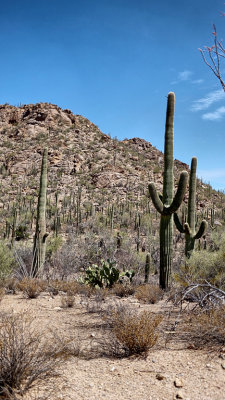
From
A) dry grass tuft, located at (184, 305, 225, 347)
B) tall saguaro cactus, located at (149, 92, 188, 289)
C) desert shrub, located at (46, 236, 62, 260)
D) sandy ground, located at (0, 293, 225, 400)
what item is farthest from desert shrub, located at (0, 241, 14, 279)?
dry grass tuft, located at (184, 305, 225, 347)

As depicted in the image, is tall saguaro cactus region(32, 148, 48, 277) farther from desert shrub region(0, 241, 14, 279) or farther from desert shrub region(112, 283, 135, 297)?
desert shrub region(112, 283, 135, 297)

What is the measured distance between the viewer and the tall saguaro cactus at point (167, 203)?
9680 mm

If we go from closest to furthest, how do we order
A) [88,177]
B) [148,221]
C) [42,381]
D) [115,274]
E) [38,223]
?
[42,381] < [115,274] < [38,223] < [148,221] < [88,177]

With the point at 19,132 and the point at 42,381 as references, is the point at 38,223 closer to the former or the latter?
the point at 42,381

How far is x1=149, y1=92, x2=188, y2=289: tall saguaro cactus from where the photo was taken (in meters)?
9.68

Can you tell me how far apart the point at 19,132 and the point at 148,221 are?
30.4m

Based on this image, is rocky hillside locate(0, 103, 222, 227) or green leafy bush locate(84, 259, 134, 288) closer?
green leafy bush locate(84, 259, 134, 288)

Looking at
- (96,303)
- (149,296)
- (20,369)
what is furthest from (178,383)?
(149,296)

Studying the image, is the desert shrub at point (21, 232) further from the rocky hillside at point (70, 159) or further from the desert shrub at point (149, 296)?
the desert shrub at point (149, 296)

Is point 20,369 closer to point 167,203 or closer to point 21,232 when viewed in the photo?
point 167,203

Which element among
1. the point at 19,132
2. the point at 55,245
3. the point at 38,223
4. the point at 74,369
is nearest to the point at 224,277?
the point at 74,369

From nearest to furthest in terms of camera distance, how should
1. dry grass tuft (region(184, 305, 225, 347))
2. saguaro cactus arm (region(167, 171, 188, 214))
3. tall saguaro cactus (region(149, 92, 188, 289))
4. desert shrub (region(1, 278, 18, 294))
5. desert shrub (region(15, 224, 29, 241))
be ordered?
1. dry grass tuft (region(184, 305, 225, 347))
2. saguaro cactus arm (region(167, 171, 188, 214))
3. tall saguaro cactus (region(149, 92, 188, 289))
4. desert shrub (region(1, 278, 18, 294))
5. desert shrub (region(15, 224, 29, 241))

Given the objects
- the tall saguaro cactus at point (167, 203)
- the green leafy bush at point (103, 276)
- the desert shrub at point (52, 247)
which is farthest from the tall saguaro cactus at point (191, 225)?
the desert shrub at point (52, 247)

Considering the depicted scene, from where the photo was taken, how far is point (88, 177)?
43.6 m
